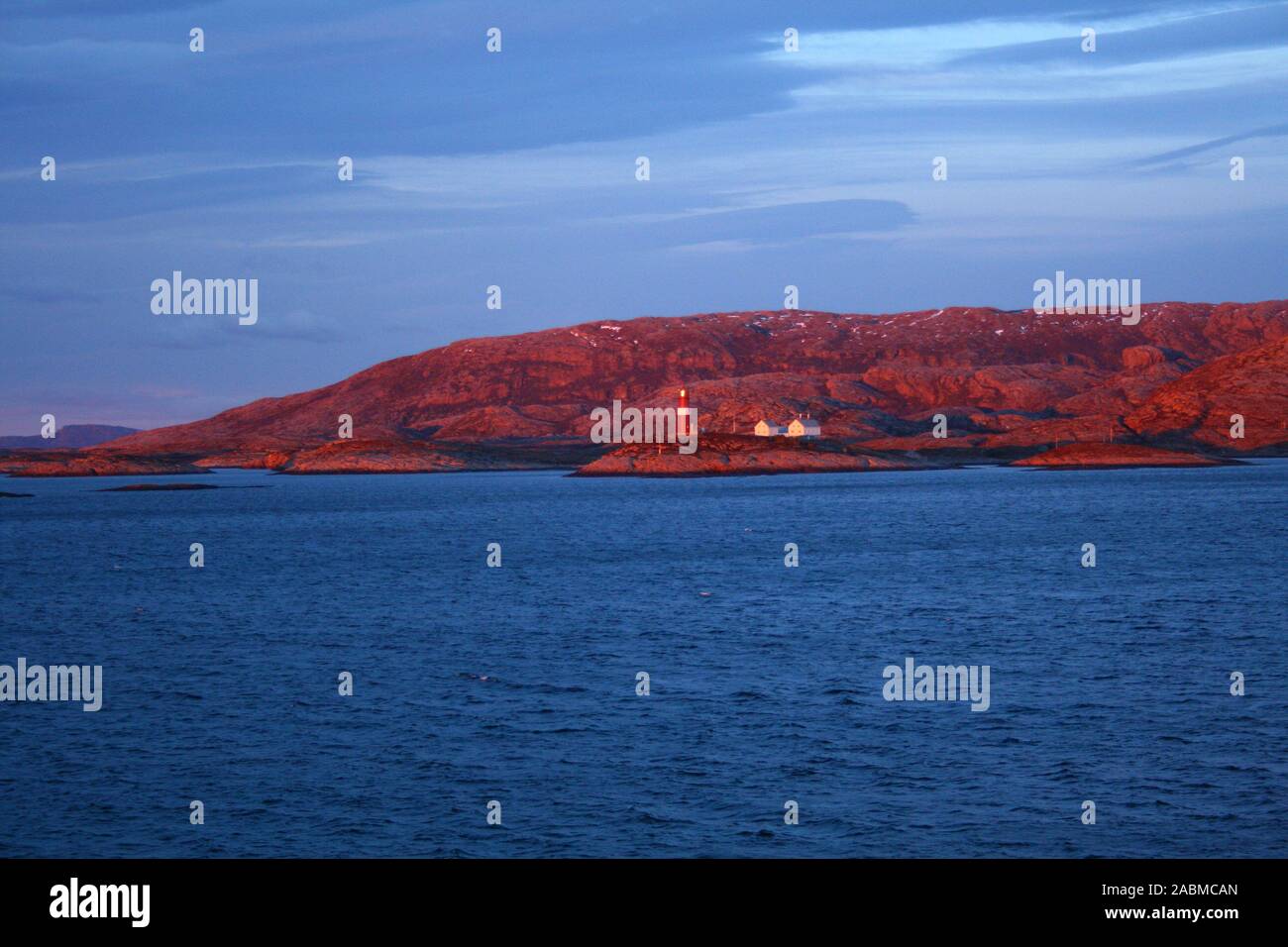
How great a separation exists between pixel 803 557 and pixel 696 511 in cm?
4986

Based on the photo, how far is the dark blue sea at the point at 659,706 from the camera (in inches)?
838

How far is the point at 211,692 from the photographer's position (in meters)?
34.4

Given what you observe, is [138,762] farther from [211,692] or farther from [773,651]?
[773,651]

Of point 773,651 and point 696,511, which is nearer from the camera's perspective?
point 773,651

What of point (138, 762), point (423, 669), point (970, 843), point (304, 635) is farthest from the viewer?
point (304, 635)

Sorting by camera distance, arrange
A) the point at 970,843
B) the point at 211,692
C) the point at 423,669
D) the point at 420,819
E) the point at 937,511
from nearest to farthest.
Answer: the point at 970,843 < the point at 420,819 < the point at 211,692 < the point at 423,669 < the point at 937,511

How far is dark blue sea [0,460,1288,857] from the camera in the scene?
21.3m

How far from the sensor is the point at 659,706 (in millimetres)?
30953

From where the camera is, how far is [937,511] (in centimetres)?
11319
